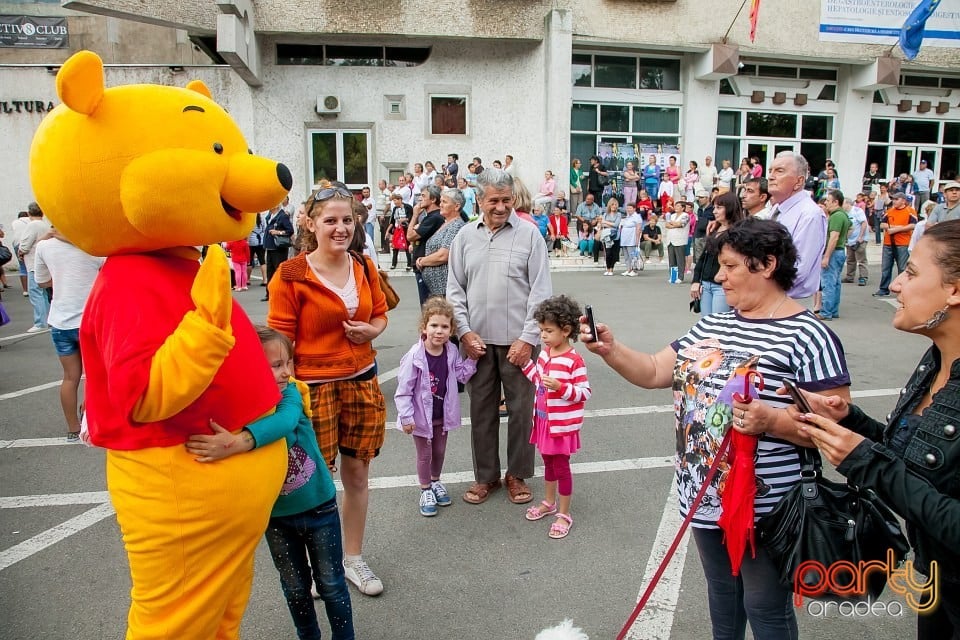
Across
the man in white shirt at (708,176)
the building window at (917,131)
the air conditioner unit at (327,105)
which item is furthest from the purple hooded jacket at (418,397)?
the building window at (917,131)

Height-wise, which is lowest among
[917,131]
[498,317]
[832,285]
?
[832,285]

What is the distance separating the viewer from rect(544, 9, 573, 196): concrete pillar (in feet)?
63.3

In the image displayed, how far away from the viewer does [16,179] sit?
1930 cm

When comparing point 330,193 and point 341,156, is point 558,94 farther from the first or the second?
point 330,193

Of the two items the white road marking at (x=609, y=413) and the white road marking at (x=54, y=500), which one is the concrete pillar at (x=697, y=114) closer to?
the white road marking at (x=609, y=413)

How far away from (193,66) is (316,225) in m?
18.8

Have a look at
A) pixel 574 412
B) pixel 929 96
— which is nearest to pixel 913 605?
pixel 574 412

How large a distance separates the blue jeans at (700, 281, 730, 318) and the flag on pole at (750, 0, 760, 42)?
1700cm

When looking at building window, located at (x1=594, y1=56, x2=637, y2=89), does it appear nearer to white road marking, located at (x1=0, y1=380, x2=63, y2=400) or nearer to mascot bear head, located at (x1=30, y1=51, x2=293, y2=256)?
white road marking, located at (x1=0, y1=380, x2=63, y2=400)

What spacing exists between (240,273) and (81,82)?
12639 millimetres

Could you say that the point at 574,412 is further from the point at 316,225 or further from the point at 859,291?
the point at 859,291

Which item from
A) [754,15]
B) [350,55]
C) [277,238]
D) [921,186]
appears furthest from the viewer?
[921,186]

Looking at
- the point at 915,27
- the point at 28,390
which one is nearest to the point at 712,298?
the point at 28,390

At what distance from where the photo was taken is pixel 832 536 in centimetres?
199
